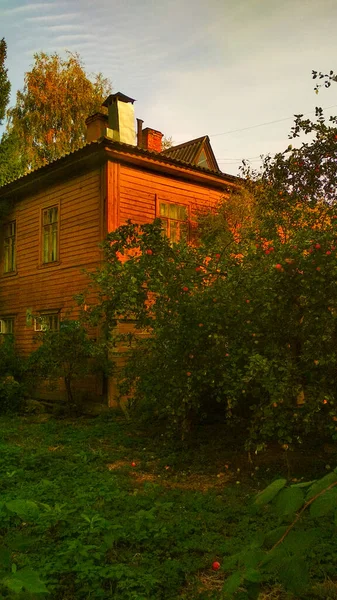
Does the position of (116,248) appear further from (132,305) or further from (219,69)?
(219,69)

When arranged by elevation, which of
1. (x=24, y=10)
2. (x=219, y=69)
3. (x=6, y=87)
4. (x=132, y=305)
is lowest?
(x=132, y=305)

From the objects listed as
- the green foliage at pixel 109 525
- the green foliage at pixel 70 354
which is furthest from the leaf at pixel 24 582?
the green foliage at pixel 70 354

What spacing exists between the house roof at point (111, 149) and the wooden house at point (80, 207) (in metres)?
0.03

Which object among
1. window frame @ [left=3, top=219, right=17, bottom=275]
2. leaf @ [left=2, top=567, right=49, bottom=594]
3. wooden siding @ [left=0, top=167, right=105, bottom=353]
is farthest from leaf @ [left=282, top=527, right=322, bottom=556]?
window frame @ [left=3, top=219, right=17, bottom=275]

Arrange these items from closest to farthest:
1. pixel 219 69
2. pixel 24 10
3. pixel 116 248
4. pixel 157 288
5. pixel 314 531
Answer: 1. pixel 314 531
2. pixel 24 10
3. pixel 219 69
4. pixel 157 288
5. pixel 116 248

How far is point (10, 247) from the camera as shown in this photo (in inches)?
666

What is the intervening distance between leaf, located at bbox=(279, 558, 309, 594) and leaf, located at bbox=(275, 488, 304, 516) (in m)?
0.15

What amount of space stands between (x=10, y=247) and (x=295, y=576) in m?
16.6

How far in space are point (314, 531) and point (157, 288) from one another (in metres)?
6.13

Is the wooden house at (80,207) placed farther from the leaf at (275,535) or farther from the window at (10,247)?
the leaf at (275,535)

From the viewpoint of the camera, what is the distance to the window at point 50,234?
14.9 metres

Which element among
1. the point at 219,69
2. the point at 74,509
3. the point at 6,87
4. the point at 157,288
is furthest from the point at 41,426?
the point at 6,87

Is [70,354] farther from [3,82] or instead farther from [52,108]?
[52,108]

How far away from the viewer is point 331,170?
437 inches
